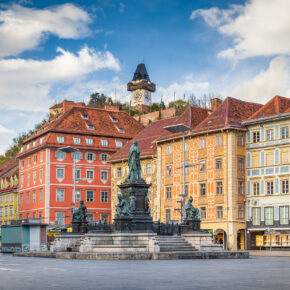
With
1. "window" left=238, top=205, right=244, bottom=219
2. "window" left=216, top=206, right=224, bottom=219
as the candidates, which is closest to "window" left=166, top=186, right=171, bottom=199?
"window" left=216, top=206, right=224, bottom=219

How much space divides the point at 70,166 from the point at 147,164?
37.6 ft

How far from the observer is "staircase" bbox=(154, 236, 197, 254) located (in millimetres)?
36812

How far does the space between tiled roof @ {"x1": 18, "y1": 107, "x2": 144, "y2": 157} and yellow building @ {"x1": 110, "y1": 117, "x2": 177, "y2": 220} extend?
4.90 m

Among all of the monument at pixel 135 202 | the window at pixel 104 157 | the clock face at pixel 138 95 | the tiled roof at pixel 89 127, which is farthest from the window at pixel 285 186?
the clock face at pixel 138 95

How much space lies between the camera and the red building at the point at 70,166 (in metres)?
80.3

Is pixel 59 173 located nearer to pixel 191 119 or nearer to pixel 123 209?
pixel 191 119

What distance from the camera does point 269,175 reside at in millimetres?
62688

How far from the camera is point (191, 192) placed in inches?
2692

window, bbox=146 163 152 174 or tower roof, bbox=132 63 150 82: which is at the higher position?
tower roof, bbox=132 63 150 82

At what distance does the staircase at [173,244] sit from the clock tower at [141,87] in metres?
146

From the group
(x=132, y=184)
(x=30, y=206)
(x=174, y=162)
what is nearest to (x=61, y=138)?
(x=30, y=206)

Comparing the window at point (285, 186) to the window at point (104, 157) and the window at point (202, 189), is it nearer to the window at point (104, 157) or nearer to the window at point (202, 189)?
the window at point (202, 189)

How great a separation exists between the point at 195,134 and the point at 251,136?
614 centimetres

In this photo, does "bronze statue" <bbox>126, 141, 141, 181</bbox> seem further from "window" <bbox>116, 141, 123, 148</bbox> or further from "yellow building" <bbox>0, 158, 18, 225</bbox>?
"yellow building" <bbox>0, 158, 18, 225</bbox>
